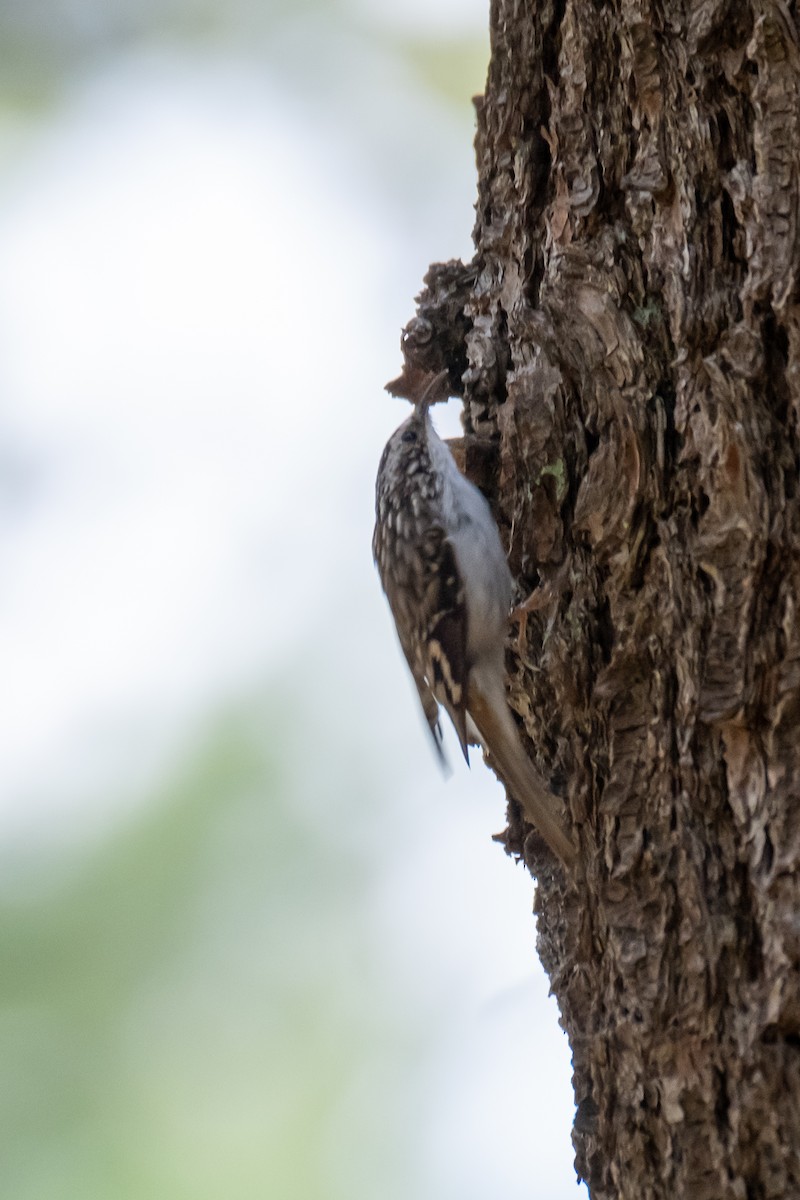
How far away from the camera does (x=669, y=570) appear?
1.74m

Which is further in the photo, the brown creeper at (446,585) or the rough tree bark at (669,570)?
the brown creeper at (446,585)

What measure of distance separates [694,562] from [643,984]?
21.6 inches

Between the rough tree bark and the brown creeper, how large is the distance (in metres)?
0.27

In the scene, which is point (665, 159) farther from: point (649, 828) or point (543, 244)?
point (649, 828)

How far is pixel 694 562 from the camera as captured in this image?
66.6 inches

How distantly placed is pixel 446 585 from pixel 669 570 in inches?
42.0

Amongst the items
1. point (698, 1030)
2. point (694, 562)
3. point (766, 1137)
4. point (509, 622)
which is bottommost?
point (766, 1137)

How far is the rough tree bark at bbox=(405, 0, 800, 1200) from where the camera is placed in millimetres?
1529

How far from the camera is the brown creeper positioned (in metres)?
2.45

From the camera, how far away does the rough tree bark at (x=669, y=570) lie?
1.53 m

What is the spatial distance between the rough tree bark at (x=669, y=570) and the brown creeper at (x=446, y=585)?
27cm

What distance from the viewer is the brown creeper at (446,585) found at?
245 cm

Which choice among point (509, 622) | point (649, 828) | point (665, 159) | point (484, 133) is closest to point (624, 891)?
point (649, 828)

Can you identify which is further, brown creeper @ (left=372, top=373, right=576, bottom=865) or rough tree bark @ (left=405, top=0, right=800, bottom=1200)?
brown creeper @ (left=372, top=373, right=576, bottom=865)
